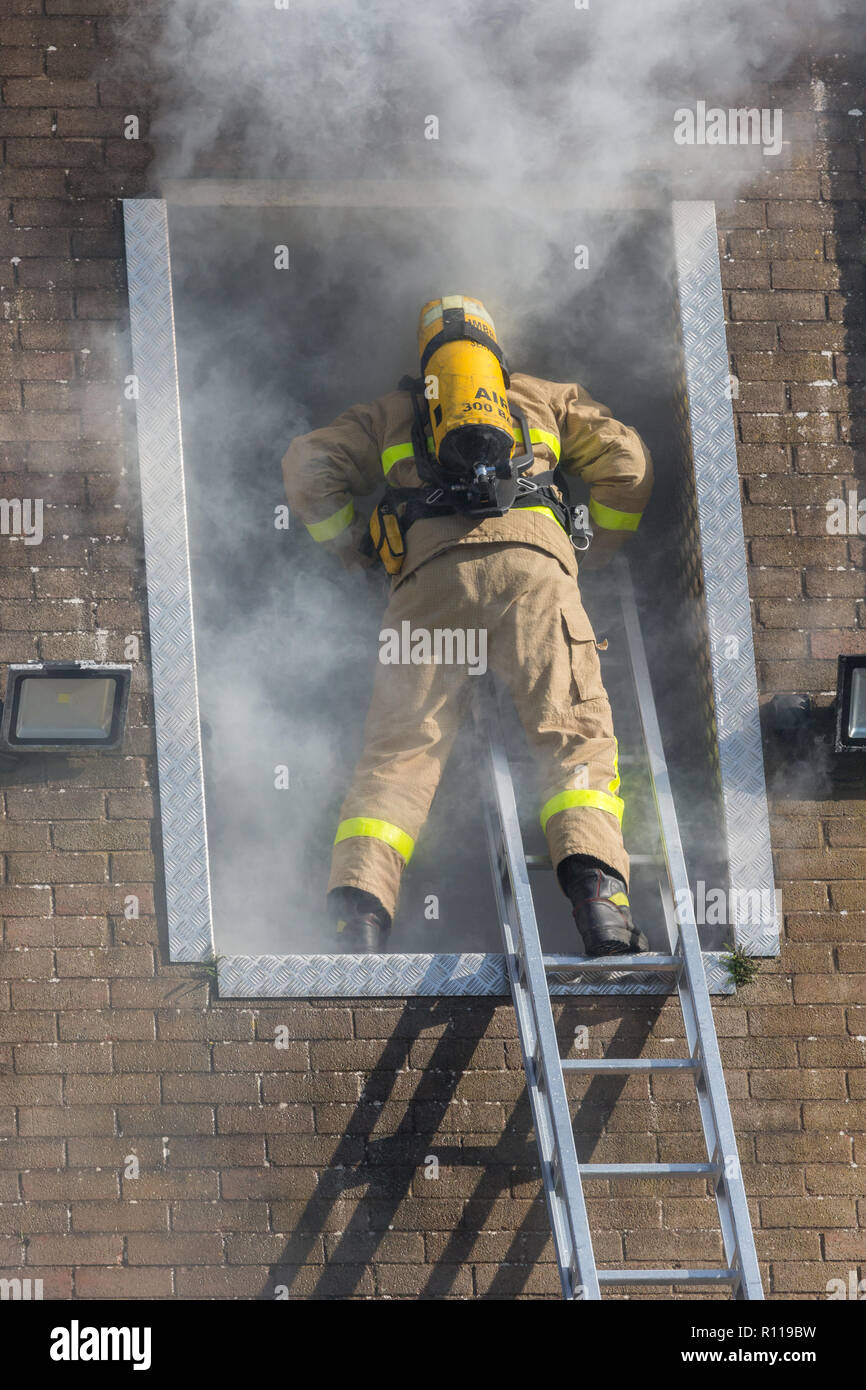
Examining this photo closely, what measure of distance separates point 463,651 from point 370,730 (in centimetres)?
44

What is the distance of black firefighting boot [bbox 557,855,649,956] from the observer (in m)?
4.69

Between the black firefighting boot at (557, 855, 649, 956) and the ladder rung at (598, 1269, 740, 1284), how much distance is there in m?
0.96

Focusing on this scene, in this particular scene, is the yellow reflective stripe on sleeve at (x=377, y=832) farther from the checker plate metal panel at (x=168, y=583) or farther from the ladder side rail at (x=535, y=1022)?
the checker plate metal panel at (x=168, y=583)

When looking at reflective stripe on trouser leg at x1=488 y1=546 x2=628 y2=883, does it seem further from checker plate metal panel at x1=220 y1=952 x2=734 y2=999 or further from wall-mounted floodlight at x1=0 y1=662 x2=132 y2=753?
wall-mounted floodlight at x1=0 y1=662 x2=132 y2=753

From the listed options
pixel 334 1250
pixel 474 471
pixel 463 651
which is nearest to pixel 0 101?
pixel 474 471

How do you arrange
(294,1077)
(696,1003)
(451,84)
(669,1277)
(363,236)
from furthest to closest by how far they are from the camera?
(363,236) < (451,84) < (294,1077) < (696,1003) < (669,1277)

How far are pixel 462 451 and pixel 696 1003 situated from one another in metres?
2.00

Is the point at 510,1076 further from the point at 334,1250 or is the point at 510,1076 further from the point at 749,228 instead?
the point at 749,228

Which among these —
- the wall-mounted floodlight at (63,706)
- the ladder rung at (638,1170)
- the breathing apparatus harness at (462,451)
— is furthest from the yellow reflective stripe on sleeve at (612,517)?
the ladder rung at (638,1170)

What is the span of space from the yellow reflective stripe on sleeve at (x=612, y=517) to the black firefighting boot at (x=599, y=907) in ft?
4.85

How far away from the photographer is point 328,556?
6395 millimetres

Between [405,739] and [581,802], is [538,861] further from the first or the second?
[405,739]

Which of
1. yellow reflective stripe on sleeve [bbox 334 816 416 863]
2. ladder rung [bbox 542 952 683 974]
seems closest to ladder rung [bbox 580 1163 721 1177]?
ladder rung [bbox 542 952 683 974]

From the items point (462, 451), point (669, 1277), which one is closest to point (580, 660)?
point (462, 451)
